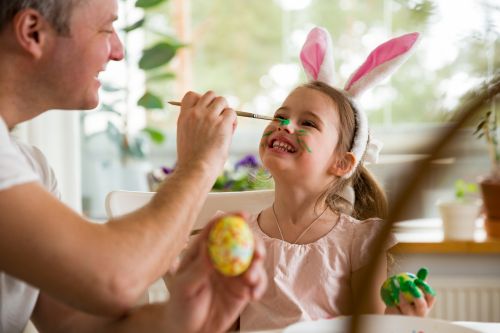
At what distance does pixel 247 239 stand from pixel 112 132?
2.84 meters

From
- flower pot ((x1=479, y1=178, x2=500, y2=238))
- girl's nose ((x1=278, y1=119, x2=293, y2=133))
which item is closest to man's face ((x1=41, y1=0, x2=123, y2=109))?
girl's nose ((x1=278, y1=119, x2=293, y2=133))

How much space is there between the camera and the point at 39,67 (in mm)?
1204

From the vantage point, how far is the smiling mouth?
6.00ft

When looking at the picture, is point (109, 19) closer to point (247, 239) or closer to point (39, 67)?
point (39, 67)

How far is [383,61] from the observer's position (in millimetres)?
1876

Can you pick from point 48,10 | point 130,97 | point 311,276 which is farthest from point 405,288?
point 130,97

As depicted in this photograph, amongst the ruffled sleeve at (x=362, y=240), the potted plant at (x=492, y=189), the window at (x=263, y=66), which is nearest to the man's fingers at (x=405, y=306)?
the ruffled sleeve at (x=362, y=240)

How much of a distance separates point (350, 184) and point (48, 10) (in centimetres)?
114

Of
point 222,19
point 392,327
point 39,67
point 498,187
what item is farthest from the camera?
point 222,19

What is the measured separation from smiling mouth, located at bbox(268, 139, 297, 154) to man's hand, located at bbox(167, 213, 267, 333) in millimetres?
858

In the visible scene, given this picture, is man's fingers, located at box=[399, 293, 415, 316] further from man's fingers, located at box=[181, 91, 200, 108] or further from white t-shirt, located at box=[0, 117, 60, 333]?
white t-shirt, located at box=[0, 117, 60, 333]

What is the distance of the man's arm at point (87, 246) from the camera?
0.91 m

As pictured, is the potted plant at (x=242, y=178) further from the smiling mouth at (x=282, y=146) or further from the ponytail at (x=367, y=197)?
the smiling mouth at (x=282, y=146)

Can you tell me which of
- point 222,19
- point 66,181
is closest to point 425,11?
point 66,181
